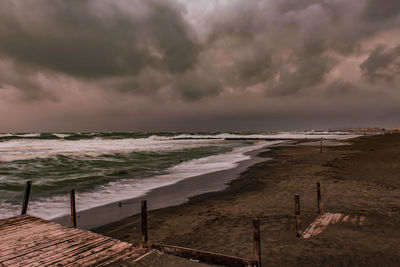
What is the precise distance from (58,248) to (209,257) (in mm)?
4035

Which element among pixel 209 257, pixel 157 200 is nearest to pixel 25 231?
pixel 157 200

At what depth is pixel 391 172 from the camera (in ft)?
51.4

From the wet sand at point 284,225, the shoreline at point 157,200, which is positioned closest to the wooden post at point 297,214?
the wet sand at point 284,225

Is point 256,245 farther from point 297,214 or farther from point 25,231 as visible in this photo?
point 25,231

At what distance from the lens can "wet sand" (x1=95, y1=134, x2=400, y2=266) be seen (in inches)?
233

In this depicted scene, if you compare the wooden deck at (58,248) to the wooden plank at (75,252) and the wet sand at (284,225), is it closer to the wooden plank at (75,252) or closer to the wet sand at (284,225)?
the wooden plank at (75,252)

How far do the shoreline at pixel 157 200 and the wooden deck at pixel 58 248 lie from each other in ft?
7.50

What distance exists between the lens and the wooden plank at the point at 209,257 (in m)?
4.63

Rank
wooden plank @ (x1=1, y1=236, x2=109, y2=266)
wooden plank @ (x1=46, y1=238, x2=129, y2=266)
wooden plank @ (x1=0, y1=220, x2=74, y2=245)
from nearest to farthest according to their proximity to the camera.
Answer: wooden plank @ (x1=46, y1=238, x2=129, y2=266) → wooden plank @ (x1=1, y1=236, x2=109, y2=266) → wooden plank @ (x1=0, y1=220, x2=74, y2=245)

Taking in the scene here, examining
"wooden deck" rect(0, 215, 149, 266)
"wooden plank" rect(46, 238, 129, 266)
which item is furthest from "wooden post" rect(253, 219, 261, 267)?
"wooden plank" rect(46, 238, 129, 266)

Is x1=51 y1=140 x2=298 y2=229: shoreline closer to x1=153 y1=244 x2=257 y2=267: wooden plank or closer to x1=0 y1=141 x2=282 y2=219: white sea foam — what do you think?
x1=0 y1=141 x2=282 y2=219: white sea foam

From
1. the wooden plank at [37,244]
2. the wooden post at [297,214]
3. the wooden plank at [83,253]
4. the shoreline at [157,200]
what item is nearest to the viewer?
the wooden plank at [83,253]

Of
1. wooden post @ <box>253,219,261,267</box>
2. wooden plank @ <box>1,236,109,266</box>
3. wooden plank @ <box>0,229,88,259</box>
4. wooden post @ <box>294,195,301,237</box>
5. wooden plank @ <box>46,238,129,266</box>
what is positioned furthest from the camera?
wooden post @ <box>294,195,301,237</box>

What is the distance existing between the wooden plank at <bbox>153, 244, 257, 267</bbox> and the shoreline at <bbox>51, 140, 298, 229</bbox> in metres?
4.98
